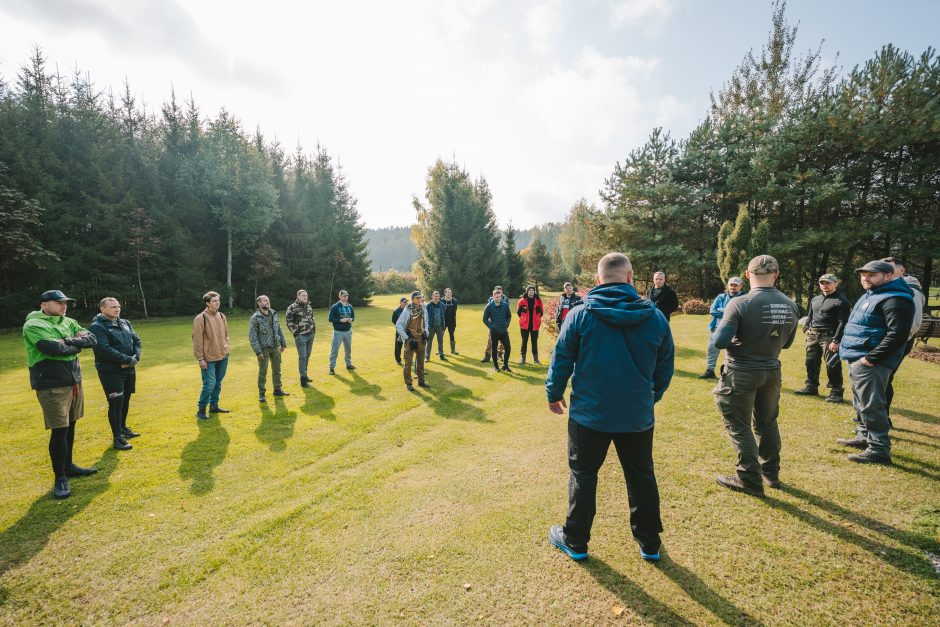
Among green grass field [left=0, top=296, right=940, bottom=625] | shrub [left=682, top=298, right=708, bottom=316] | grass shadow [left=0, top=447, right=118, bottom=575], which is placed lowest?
Answer: grass shadow [left=0, top=447, right=118, bottom=575]

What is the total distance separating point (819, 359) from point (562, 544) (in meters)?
6.95

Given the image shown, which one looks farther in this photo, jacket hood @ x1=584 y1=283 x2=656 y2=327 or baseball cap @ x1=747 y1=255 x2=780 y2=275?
baseball cap @ x1=747 y1=255 x2=780 y2=275

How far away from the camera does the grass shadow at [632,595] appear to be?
261 cm

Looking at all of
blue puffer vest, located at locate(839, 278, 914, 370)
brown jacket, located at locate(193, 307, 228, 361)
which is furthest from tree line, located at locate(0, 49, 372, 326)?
blue puffer vest, located at locate(839, 278, 914, 370)

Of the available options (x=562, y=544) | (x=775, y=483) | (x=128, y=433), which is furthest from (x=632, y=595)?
(x=128, y=433)

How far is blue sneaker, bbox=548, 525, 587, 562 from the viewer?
125 inches

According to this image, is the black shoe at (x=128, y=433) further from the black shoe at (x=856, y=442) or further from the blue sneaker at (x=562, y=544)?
the black shoe at (x=856, y=442)

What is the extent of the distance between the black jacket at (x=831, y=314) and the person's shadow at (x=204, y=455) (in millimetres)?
9738

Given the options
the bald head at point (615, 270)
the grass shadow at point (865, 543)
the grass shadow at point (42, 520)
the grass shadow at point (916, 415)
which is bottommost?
the grass shadow at point (42, 520)

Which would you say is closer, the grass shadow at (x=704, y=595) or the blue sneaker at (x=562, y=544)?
the grass shadow at (x=704, y=595)

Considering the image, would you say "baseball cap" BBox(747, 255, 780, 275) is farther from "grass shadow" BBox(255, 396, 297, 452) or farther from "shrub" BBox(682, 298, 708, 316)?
"shrub" BBox(682, 298, 708, 316)

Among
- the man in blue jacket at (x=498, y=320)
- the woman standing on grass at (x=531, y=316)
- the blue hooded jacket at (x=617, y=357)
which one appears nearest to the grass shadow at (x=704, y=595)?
the blue hooded jacket at (x=617, y=357)

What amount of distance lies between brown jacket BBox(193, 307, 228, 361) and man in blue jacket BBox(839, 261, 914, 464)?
935 centimetres

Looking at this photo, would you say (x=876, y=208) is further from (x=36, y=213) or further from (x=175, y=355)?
(x=36, y=213)
